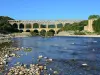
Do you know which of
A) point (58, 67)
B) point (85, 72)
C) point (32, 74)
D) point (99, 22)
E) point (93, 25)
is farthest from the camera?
point (93, 25)

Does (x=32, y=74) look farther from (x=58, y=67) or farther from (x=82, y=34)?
(x=82, y=34)

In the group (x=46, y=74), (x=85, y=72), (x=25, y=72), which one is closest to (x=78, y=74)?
(x=85, y=72)

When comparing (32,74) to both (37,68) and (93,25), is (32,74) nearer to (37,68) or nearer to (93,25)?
(37,68)

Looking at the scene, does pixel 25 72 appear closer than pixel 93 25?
Yes

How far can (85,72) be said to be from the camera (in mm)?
29281

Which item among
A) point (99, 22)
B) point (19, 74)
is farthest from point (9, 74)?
point (99, 22)

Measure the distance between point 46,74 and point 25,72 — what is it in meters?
1.99

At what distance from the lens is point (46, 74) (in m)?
28.0

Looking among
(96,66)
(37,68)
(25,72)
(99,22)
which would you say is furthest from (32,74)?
(99,22)

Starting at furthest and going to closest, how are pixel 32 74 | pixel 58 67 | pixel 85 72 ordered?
1. pixel 58 67
2. pixel 85 72
3. pixel 32 74

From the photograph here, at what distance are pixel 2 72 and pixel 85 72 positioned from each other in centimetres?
817

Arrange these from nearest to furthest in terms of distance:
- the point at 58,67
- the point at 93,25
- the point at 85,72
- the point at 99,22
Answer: the point at 85,72, the point at 58,67, the point at 99,22, the point at 93,25

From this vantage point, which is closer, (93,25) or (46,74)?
(46,74)

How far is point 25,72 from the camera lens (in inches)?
1108
